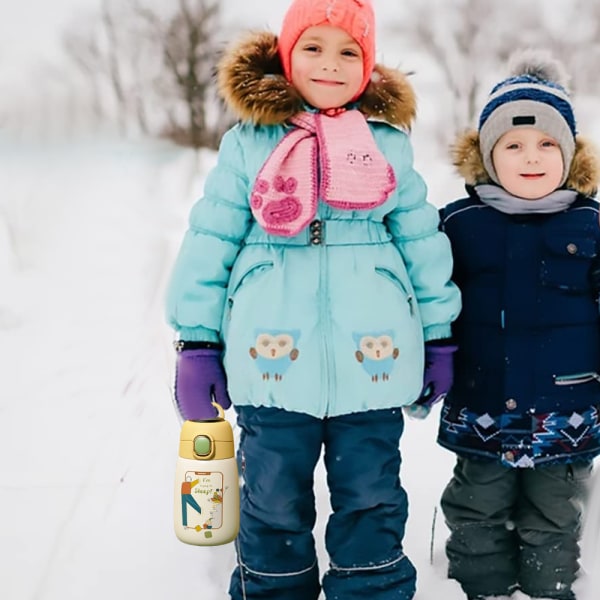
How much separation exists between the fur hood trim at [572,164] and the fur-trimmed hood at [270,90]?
224 mm

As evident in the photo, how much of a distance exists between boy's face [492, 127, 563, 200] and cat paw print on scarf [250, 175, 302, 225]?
1.79 ft

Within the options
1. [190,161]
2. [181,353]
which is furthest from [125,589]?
[190,161]

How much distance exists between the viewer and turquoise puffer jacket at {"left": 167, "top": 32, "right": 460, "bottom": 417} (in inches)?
67.6

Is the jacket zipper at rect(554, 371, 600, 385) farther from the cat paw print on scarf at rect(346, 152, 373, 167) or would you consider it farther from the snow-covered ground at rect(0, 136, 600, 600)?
the cat paw print on scarf at rect(346, 152, 373, 167)

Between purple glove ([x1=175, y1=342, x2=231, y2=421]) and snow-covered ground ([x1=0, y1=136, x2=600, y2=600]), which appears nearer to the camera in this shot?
purple glove ([x1=175, y1=342, x2=231, y2=421])

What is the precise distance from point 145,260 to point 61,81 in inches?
59.4

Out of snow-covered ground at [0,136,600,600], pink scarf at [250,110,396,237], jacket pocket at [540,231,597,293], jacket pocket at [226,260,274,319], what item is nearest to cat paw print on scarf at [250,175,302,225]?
pink scarf at [250,110,396,237]

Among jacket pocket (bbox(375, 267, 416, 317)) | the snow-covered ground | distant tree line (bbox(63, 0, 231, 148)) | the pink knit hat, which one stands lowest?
the snow-covered ground

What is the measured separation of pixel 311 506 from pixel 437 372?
0.44 meters

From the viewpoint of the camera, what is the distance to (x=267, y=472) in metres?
1.81

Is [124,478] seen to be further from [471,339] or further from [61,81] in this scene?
[61,81]

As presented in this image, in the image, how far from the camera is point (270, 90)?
5.77ft

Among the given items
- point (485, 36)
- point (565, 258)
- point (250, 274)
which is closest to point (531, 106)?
point (565, 258)

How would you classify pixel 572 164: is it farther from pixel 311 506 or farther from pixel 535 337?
pixel 311 506
